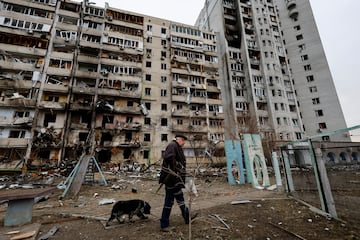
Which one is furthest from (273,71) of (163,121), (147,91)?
(147,91)

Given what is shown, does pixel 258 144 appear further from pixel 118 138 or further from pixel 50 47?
pixel 50 47

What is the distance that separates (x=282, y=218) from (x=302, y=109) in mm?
40553

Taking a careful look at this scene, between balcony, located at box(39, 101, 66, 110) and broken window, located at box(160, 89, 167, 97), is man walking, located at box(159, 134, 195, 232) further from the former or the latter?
broken window, located at box(160, 89, 167, 97)

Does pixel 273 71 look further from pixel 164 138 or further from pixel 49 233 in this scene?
pixel 49 233

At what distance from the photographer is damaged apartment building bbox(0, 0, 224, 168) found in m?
21.3

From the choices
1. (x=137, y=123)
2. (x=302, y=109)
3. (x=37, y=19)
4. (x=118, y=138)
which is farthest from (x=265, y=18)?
(x=37, y=19)

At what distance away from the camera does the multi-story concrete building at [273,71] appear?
31.1 m

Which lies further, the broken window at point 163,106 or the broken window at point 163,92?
the broken window at point 163,92

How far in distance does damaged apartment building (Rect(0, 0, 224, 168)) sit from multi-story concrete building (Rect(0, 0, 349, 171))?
0.15m

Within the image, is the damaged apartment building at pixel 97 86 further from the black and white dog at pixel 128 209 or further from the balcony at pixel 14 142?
the black and white dog at pixel 128 209

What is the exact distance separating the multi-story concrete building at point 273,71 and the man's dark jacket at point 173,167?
26.5 metres

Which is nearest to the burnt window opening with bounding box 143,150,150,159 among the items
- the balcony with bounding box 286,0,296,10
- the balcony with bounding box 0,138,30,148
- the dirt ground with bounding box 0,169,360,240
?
the balcony with bounding box 0,138,30,148

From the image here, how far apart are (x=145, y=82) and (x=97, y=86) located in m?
7.77

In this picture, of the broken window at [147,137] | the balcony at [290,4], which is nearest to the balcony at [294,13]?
the balcony at [290,4]
